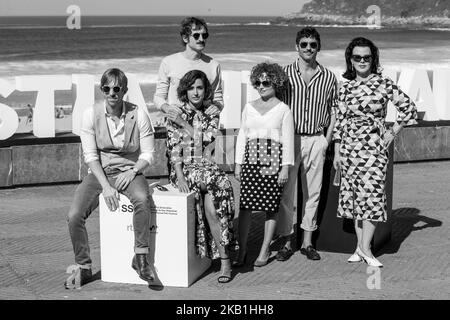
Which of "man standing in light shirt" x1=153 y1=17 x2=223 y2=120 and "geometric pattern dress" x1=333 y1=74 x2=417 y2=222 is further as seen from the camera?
"man standing in light shirt" x1=153 y1=17 x2=223 y2=120

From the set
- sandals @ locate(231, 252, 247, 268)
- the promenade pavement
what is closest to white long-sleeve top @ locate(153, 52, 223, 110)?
sandals @ locate(231, 252, 247, 268)

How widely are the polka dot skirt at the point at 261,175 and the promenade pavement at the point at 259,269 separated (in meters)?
0.52

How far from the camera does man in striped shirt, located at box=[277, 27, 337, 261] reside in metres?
6.32

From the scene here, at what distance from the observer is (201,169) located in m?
5.87

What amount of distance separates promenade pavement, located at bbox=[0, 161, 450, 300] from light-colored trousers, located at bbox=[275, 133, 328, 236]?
0.29 meters

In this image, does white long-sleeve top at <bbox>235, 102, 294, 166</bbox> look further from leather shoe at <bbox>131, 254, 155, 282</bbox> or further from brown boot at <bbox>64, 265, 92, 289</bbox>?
brown boot at <bbox>64, 265, 92, 289</bbox>

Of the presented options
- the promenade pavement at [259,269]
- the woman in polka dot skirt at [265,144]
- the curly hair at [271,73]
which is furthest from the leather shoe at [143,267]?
the curly hair at [271,73]

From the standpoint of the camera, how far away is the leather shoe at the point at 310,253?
21.2 ft

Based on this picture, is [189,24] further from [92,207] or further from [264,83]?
[92,207]

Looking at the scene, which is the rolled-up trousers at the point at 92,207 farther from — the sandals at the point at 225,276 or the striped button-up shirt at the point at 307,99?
the striped button-up shirt at the point at 307,99

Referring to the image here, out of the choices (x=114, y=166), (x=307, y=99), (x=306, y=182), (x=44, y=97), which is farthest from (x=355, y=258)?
(x=44, y=97)
